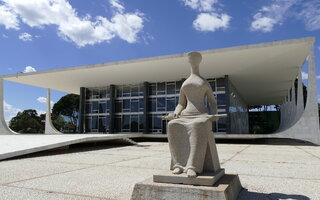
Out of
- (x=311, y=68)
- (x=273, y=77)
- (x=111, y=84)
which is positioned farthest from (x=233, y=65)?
(x=111, y=84)

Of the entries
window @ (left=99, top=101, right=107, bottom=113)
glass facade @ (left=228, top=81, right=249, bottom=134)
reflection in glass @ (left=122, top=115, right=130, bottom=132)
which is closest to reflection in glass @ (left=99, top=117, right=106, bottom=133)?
window @ (left=99, top=101, right=107, bottom=113)

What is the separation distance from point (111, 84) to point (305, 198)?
23.7 meters

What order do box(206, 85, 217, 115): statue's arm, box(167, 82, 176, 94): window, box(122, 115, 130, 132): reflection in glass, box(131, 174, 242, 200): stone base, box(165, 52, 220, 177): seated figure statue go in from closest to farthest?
box(131, 174, 242, 200): stone base
box(165, 52, 220, 177): seated figure statue
box(206, 85, 217, 115): statue's arm
box(167, 82, 176, 94): window
box(122, 115, 130, 132): reflection in glass

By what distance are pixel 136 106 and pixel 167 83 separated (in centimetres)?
407

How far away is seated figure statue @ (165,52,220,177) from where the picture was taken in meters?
4.08

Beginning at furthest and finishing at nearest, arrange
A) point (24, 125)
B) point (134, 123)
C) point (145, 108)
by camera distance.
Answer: point (24, 125), point (134, 123), point (145, 108)

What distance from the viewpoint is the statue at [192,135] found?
13.4ft

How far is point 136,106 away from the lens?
25547 millimetres

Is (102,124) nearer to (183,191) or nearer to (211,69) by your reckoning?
(211,69)

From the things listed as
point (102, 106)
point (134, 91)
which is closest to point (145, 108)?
point (134, 91)

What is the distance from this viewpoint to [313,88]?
15781 mm

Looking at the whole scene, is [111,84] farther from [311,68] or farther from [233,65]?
[311,68]

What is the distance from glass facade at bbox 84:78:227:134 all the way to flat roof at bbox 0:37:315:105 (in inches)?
37.5

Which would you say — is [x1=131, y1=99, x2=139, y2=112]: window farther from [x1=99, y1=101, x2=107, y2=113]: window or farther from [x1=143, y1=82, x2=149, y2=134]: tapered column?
[x1=99, y1=101, x2=107, y2=113]: window
